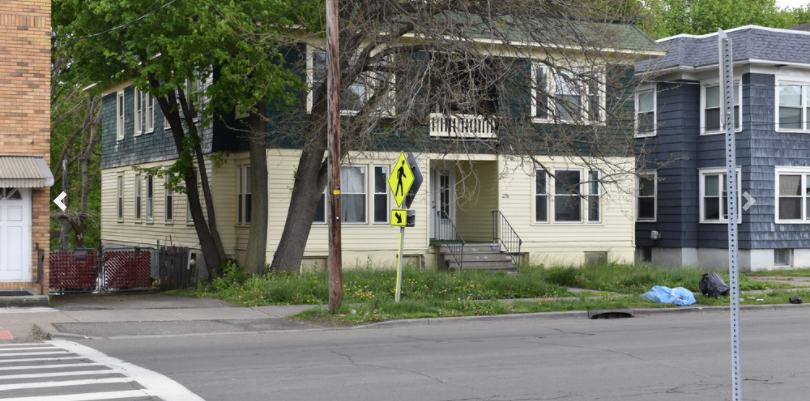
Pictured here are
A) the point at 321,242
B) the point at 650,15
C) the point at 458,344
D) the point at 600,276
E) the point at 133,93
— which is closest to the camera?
the point at 458,344

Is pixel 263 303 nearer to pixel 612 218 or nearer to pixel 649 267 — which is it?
pixel 649 267

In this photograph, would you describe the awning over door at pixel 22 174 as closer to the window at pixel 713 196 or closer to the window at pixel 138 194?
the window at pixel 138 194

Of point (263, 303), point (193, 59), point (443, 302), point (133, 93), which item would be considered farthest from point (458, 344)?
point (133, 93)

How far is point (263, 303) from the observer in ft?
65.4

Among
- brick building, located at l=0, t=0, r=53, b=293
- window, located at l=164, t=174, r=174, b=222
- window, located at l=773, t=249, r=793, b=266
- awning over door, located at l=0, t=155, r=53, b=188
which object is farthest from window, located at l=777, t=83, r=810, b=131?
awning over door, located at l=0, t=155, r=53, b=188

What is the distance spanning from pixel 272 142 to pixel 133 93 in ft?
37.8

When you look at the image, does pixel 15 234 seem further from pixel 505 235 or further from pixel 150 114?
pixel 505 235

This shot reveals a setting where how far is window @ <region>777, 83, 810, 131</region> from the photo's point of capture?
1208 inches

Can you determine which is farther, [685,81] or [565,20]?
[685,81]

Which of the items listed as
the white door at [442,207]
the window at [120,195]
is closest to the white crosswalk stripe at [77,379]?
the white door at [442,207]

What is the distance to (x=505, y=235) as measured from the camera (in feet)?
92.9

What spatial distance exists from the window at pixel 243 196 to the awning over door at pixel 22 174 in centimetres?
799

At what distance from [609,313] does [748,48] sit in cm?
1513

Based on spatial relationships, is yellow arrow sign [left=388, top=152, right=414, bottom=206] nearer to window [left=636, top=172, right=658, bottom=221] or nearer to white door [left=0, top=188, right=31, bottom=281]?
white door [left=0, top=188, right=31, bottom=281]
